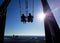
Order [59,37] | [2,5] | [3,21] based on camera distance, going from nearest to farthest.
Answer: [59,37] < [3,21] < [2,5]

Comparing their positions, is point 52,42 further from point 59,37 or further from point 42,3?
point 42,3

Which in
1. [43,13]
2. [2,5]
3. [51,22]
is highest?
[2,5]

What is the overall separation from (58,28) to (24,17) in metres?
5.44

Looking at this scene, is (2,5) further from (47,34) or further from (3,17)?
(47,34)

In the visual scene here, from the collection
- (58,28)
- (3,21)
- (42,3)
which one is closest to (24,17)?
(42,3)

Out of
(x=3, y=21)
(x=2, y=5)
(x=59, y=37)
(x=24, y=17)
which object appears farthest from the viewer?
(x=24, y=17)

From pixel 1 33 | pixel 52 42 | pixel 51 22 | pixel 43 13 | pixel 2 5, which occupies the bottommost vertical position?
pixel 52 42

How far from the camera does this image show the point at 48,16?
1332 centimetres

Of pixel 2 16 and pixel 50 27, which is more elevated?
pixel 2 16

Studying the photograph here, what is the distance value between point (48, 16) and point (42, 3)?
6.05 ft

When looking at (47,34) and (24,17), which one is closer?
(47,34)

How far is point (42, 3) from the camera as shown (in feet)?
47.1

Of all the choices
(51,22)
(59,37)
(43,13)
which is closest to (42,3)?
(43,13)

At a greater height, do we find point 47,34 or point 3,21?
point 3,21
